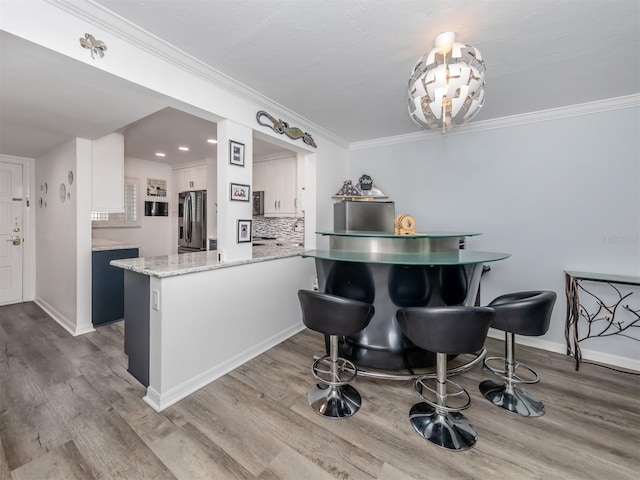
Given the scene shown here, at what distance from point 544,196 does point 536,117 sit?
85 centimetres

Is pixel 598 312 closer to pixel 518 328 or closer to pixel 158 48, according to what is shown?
pixel 518 328

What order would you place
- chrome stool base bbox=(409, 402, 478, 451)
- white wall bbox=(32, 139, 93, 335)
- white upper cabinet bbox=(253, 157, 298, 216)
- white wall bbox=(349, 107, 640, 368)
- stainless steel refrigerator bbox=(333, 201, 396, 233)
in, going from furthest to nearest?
white upper cabinet bbox=(253, 157, 298, 216) → stainless steel refrigerator bbox=(333, 201, 396, 233) → white wall bbox=(32, 139, 93, 335) → white wall bbox=(349, 107, 640, 368) → chrome stool base bbox=(409, 402, 478, 451)

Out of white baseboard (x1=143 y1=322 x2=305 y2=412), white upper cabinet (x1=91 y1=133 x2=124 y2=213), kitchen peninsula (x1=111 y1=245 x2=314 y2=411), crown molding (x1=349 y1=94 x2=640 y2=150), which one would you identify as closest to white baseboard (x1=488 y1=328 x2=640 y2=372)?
crown molding (x1=349 y1=94 x2=640 y2=150)

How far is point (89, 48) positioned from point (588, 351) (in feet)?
15.5

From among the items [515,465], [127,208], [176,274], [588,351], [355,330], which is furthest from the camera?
[127,208]

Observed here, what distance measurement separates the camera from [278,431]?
1.73 metres

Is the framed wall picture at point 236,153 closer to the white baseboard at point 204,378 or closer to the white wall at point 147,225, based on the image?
the white baseboard at point 204,378

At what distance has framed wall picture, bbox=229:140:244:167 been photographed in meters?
2.42

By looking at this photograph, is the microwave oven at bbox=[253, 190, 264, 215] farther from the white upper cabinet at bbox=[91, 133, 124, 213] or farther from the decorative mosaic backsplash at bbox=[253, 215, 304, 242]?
the white upper cabinet at bbox=[91, 133, 124, 213]

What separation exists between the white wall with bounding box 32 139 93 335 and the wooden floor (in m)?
0.88

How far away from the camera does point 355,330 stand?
176cm

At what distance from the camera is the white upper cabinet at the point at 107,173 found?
128 inches

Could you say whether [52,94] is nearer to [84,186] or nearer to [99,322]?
[84,186]

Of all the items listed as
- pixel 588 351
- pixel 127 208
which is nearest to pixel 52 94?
pixel 127 208
